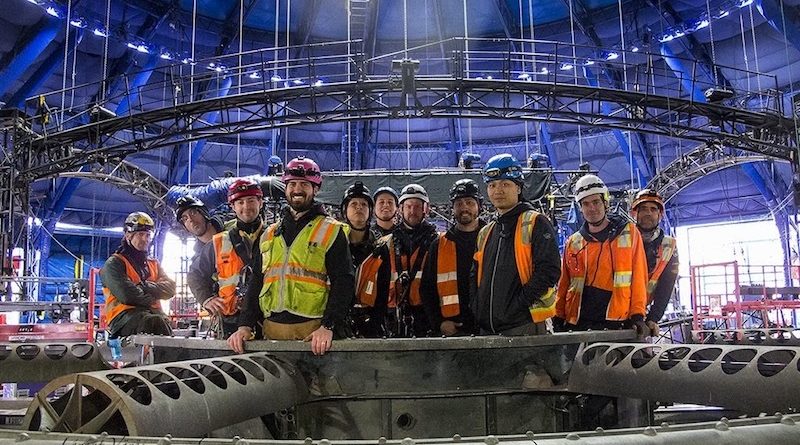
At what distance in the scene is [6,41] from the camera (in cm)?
2194

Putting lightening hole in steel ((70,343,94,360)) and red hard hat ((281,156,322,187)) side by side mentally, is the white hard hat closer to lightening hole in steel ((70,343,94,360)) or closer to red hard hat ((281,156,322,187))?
red hard hat ((281,156,322,187))

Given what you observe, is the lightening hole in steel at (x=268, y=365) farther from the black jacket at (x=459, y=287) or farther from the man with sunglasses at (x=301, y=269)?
the black jacket at (x=459, y=287)

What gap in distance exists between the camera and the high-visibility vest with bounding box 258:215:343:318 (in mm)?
4438

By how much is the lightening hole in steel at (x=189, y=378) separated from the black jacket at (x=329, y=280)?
95 cm

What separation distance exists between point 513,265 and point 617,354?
953mm

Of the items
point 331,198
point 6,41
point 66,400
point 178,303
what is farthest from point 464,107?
point 6,41

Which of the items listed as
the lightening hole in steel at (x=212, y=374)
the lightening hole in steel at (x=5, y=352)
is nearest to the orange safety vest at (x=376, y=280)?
the lightening hole in steel at (x=212, y=374)

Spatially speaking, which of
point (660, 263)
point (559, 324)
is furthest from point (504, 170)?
point (660, 263)

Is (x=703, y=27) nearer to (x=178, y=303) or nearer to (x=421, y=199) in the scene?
(x=178, y=303)

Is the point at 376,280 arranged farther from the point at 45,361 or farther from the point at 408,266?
the point at 45,361

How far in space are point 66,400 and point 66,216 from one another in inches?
1288

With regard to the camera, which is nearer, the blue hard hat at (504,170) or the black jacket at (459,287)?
the blue hard hat at (504,170)

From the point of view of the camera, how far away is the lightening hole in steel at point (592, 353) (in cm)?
446

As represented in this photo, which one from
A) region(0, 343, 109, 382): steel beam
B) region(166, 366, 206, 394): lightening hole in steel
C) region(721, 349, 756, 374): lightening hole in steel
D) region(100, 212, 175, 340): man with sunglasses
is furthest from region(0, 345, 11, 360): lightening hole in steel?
region(721, 349, 756, 374): lightening hole in steel
